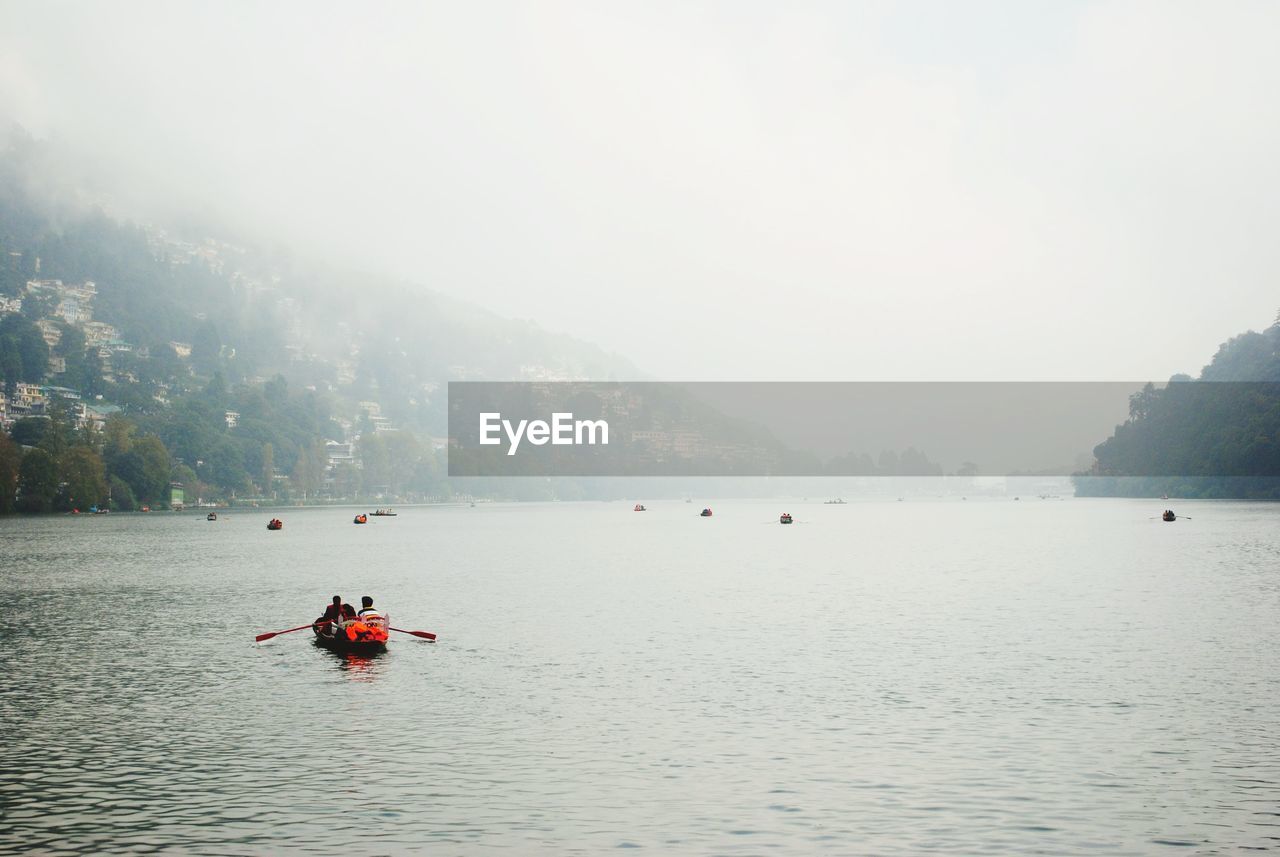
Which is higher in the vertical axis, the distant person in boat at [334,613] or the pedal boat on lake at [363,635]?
the distant person in boat at [334,613]

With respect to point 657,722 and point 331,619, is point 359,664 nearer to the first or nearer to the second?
point 331,619

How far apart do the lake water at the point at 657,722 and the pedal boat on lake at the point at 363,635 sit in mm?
894

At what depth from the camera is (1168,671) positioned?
43938 mm

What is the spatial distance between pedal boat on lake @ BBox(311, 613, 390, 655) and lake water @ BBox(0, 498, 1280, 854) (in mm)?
894

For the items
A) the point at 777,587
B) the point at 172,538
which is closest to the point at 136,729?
the point at 777,587

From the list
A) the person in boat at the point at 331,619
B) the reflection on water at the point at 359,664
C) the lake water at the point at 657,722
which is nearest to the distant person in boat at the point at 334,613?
the person in boat at the point at 331,619

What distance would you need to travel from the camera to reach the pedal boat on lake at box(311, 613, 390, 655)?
4991cm

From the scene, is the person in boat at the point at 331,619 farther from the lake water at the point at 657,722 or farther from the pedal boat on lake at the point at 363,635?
the lake water at the point at 657,722

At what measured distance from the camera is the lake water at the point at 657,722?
23375 millimetres

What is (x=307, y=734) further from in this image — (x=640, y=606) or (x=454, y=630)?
(x=640, y=606)

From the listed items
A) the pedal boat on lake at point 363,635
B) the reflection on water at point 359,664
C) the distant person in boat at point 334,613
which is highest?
the distant person in boat at point 334,613

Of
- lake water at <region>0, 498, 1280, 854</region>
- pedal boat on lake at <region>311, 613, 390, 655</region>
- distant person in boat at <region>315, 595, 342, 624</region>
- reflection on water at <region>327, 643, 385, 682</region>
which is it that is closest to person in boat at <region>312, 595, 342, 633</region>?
distant person in boat at <region>315, 595, 342, 624</region>

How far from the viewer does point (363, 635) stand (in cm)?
4997

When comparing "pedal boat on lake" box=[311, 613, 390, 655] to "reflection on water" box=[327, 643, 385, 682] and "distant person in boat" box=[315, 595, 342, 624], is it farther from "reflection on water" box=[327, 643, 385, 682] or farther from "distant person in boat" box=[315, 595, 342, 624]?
"distant person in boat" box=[315, 595, 342, 624]
